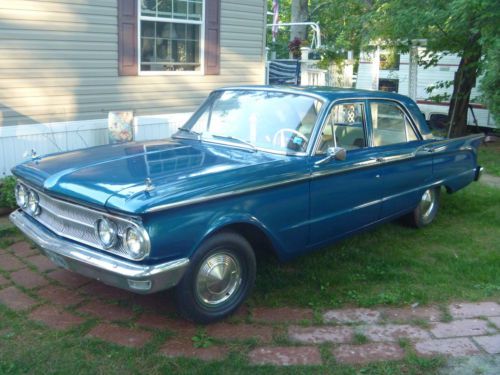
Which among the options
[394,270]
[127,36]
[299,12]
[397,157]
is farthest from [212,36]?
[299,12]

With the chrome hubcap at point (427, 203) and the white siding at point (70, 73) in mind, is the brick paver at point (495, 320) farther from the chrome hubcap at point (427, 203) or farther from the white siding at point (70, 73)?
the white siding at point (70, 73)

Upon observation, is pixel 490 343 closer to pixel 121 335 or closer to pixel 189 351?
pixel 189 351

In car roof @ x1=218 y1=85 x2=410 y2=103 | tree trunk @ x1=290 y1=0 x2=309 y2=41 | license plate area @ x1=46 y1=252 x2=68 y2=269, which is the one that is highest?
tree trunk @ x1=290 y1=0 x2=309 y2=41

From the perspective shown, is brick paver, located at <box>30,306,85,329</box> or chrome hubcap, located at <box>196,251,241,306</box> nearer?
chrome hubcap, located at <box>196,251,241,306</box>

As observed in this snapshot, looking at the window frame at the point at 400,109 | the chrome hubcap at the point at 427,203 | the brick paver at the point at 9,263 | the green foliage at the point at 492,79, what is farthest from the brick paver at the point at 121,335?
the green foliage at the point at 492,79

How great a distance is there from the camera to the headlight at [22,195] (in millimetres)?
4509

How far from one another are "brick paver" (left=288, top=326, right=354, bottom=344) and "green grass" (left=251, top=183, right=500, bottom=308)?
37 centimetres

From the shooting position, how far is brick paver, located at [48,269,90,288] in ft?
15.3

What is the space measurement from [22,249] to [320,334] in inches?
122

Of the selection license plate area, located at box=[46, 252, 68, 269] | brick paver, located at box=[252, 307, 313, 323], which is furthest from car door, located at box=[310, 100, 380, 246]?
license plate area, located at box=[46, 252, 68, 269]

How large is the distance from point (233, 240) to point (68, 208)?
3.73 ft

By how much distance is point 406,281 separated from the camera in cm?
489

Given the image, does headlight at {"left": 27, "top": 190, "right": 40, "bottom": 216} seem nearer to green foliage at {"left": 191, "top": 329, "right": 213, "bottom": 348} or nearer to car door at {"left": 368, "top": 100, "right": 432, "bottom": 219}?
green foliage at {"left": 191, "top": 329, "right": 213, "bottom": 348}

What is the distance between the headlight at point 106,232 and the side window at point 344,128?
1829 millimetres
